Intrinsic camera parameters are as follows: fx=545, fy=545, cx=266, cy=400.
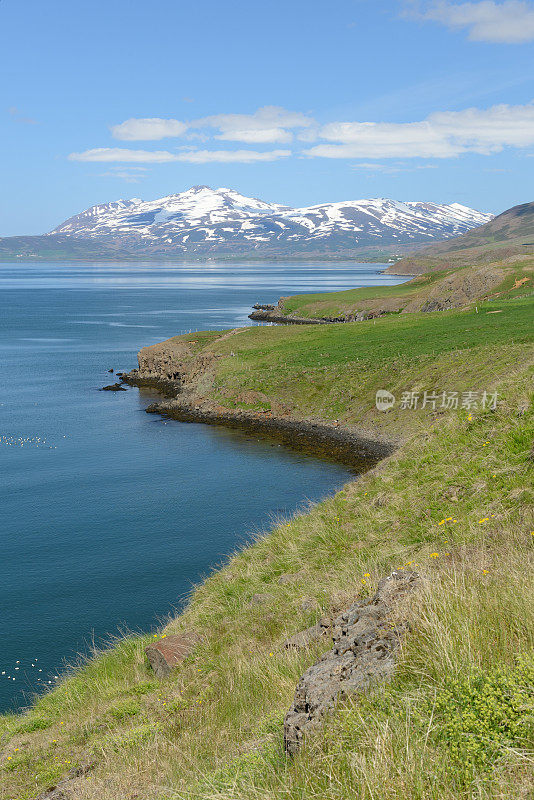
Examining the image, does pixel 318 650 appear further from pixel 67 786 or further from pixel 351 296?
pixel 351 296

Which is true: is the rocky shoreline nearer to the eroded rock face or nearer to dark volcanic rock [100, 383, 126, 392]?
dark volcanic rock [100, 383, 126, 392]

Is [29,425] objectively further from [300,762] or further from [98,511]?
[300,762]

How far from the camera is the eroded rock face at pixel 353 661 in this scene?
230 inches

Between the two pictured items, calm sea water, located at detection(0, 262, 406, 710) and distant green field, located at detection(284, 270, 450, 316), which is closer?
calm sea water, located at detection(0, 262, 406, 710)

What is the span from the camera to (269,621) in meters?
12.0

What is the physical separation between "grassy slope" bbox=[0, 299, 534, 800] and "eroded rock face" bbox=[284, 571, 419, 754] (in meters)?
0.28

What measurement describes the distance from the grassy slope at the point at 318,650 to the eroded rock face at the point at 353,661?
28 centimetres

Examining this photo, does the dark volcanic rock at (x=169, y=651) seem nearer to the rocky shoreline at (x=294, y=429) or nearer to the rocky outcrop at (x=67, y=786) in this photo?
the rocky outcrop at (x=67, y=786)

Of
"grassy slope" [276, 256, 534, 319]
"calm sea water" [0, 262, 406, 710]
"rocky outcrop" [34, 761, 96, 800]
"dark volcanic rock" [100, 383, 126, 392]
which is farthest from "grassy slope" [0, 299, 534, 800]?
"grassy slope" [276, 256, 534, 319]

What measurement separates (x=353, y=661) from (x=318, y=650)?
1.94 meters

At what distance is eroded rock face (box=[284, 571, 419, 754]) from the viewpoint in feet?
19.2

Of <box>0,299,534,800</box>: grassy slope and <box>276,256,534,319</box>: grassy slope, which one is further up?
<box>276,256,534,319</box>: grassy slope

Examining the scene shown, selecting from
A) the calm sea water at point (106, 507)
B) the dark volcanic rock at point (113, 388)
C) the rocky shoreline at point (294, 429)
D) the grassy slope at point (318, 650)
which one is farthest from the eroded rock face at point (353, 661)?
the dark volcanic rock at point (113, 388)

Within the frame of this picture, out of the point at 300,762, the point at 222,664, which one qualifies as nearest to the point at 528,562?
the point at 300,762
